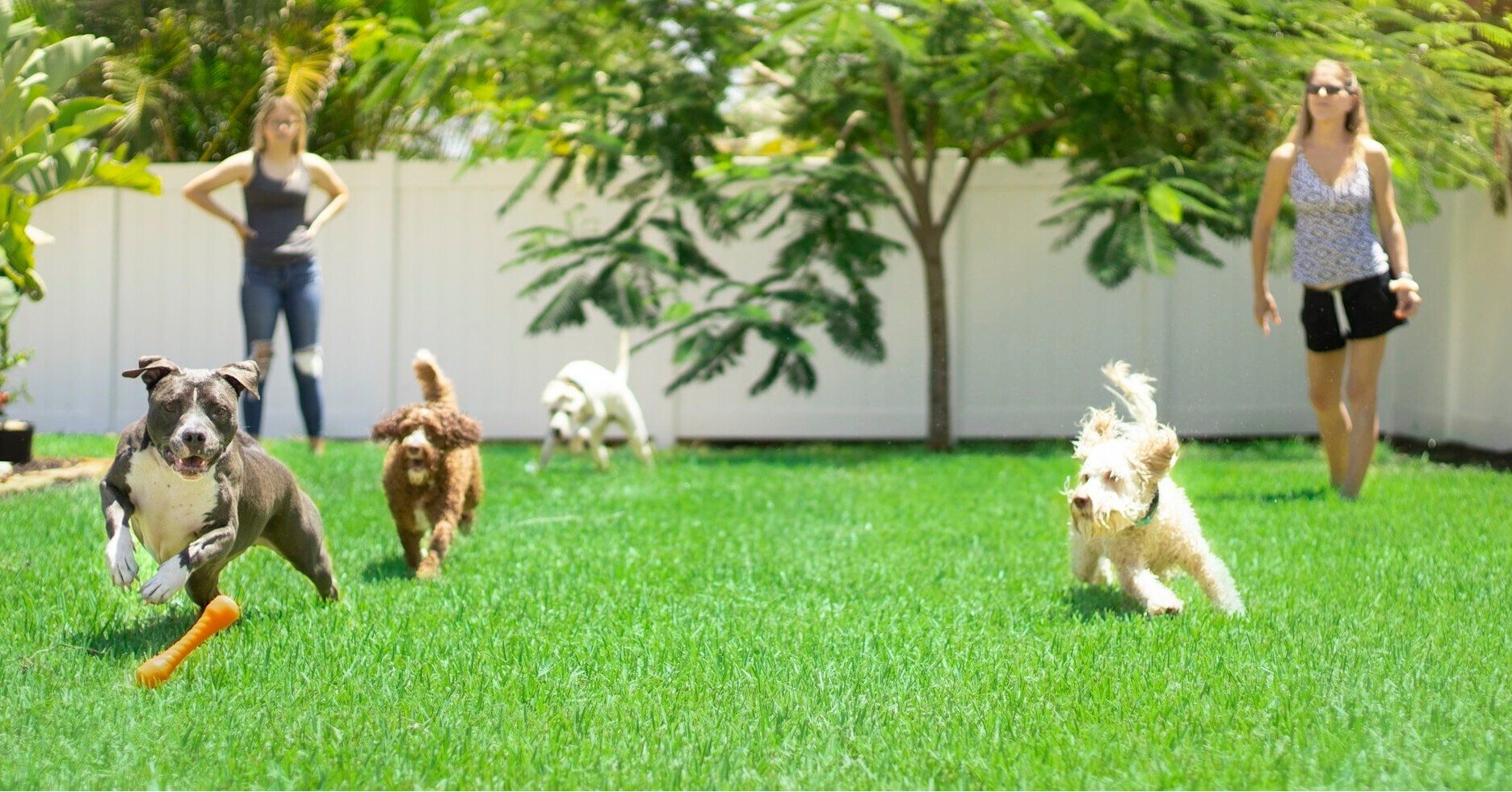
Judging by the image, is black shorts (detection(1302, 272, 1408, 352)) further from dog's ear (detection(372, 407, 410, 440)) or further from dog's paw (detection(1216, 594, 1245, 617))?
dog's ear (detection(372, 407, 410, 440))

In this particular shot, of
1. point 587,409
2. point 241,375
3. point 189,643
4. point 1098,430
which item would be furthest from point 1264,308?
Result: point 189,643

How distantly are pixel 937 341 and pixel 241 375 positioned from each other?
6724mm

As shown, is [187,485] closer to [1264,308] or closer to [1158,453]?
[1158,453]

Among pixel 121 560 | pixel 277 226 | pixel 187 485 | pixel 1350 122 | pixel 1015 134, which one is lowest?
pixel 121 560

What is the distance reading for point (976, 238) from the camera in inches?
423

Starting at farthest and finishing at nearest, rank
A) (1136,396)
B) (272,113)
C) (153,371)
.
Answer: (272,113) → (1136,396) → (153,371)

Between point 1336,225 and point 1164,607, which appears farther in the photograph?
point 1336,225

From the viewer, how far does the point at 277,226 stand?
8047mm

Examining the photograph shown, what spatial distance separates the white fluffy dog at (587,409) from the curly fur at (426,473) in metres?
2.74

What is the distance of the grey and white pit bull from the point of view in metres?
3.75

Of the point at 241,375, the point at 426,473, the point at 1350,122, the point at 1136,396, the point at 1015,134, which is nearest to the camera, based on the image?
the point at 241,375

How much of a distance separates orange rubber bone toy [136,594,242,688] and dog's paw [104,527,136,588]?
0.62 feet

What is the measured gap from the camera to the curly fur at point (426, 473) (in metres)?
5.30

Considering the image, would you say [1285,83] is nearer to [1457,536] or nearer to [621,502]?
[1457,536]
